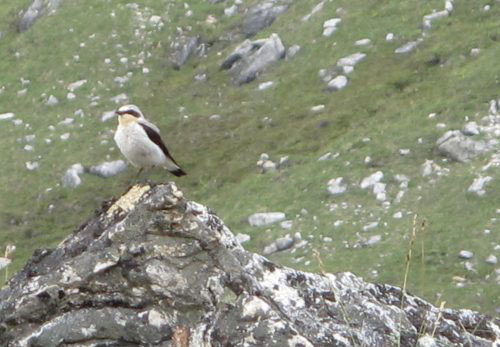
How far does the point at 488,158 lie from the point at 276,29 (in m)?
14.7

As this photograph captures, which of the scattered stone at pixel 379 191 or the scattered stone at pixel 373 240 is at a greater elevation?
the scattered stone at pixel 373 240

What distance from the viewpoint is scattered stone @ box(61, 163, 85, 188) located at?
3762cm

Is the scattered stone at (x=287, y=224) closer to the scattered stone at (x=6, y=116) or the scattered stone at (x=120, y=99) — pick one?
the scattered stone at (x=120, y=99)

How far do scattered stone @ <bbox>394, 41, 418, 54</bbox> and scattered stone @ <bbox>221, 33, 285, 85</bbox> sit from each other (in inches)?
183

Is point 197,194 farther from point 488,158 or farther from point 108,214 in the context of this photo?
point 108,214

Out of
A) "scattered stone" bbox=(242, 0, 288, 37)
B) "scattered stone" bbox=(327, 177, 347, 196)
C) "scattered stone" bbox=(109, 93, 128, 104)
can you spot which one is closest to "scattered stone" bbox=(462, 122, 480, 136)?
"scattered stone" bbox=(327, 177, 347, 196)

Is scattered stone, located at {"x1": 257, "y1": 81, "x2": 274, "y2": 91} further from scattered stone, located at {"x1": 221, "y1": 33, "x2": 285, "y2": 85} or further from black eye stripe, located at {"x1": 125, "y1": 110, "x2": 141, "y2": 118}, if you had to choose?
black eye stripe, located at {"x1": 125, "y1": 110, "x2": 141, "y2": 118}

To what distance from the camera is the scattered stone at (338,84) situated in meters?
38.1

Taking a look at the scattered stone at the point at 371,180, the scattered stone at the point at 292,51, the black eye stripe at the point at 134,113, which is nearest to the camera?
the black eye stripe at the point at 134,113

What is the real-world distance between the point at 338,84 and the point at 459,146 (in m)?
8.45

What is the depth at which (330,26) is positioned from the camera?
40875 mm

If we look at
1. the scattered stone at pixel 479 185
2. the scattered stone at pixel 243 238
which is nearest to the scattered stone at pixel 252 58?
the scattered stone at pixel 243 238

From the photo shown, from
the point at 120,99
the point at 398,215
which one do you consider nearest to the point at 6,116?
the point at 120,99

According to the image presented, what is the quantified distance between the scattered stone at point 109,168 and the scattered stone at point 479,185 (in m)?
13.2
